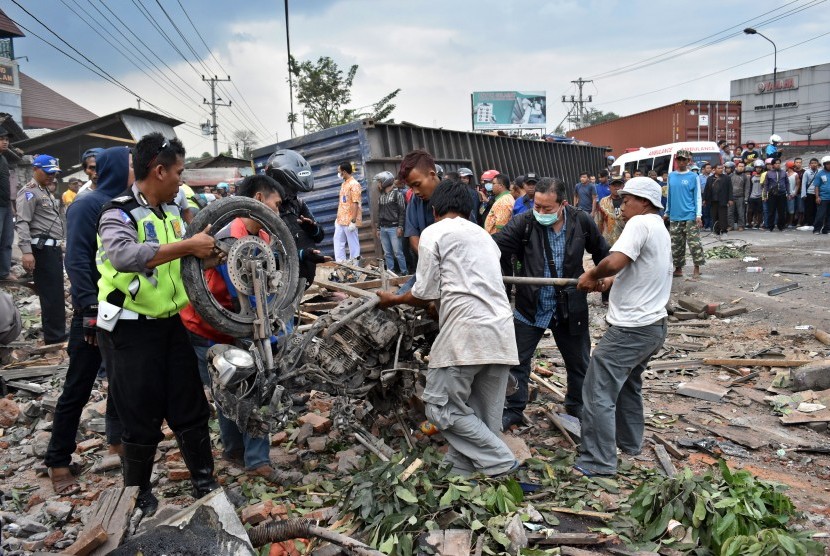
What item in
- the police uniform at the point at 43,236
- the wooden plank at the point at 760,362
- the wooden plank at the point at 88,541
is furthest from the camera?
the police uniform at the point at 43,236

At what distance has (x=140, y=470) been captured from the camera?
3.43 m

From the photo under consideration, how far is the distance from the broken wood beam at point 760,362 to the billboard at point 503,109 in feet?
122

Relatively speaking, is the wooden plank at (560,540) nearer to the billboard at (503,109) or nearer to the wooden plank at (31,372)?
the wooden plank at (31,372)

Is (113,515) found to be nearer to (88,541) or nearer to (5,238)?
(88,541)

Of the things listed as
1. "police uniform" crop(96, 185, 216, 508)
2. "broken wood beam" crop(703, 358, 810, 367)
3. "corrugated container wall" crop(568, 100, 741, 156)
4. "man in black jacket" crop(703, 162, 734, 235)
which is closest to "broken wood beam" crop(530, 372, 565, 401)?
"broken wood beam" crop(703, 358, 810, 367)

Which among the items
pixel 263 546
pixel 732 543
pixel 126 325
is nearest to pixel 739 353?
pixel 732 543

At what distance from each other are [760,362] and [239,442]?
521 cm

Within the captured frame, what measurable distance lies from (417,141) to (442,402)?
32.7ft

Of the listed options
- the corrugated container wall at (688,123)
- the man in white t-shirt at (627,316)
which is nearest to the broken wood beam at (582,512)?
the man in white t-shirt at (627,316)

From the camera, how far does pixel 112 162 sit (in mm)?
3809

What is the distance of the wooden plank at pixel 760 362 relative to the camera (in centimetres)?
635

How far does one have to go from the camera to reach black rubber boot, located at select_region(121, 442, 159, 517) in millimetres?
3383

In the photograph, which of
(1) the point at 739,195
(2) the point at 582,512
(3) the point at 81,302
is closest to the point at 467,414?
(2) the point at 582,512

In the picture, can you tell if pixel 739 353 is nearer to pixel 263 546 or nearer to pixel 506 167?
pixel 263 546
